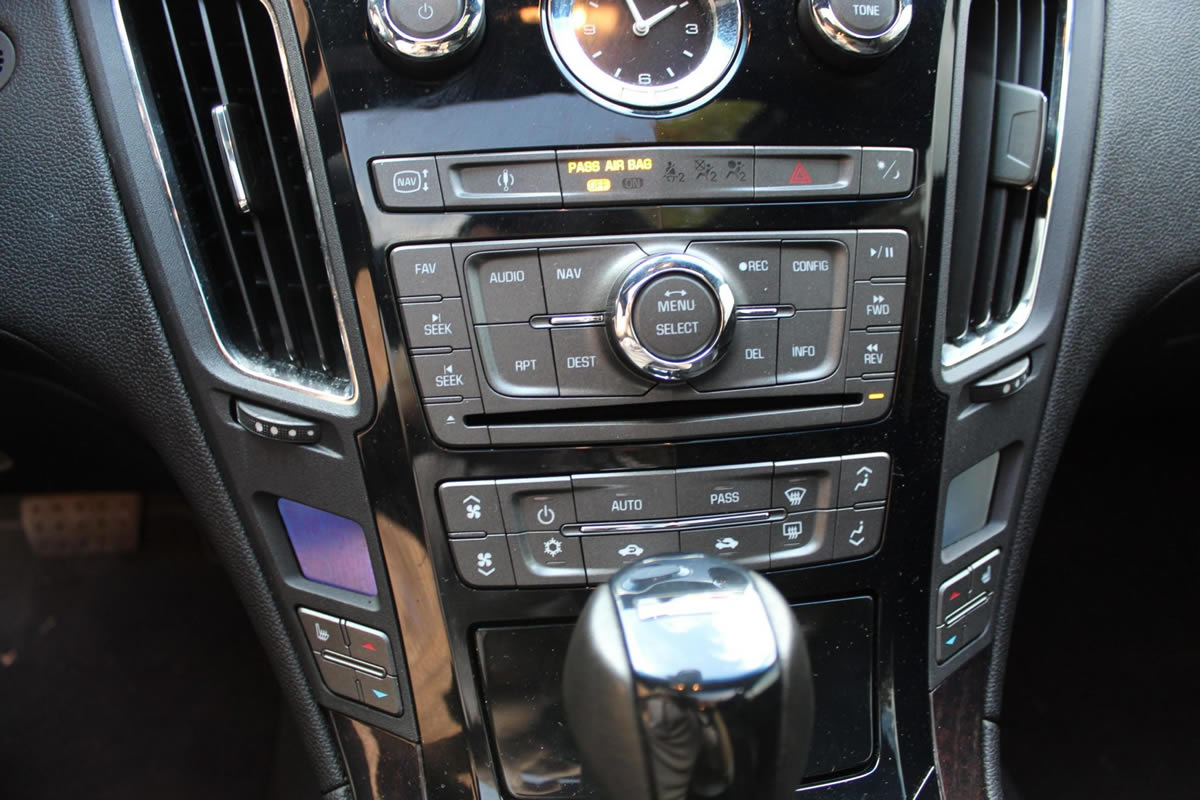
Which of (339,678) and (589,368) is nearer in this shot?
(589,368)

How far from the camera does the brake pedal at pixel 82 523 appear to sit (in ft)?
7.14

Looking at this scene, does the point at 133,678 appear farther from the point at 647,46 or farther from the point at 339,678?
the point at 647,46

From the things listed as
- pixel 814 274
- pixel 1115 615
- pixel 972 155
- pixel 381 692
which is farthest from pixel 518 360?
pixel 1115 615

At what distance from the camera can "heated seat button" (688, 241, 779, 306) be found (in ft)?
2.80

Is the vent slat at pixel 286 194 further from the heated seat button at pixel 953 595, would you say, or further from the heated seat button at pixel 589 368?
the heated seat button at pixel 953 595

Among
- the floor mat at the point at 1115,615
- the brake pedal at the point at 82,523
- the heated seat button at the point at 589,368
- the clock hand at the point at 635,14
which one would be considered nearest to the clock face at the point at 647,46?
the clock hand at the point at 635,14

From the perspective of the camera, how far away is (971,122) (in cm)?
97

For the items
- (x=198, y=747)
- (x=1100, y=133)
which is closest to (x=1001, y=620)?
(x=1100, y=133)

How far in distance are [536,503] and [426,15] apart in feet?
1.42

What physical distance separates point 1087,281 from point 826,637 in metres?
0.47

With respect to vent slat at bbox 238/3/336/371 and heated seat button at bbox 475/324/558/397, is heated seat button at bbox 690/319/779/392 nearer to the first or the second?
heated seat button at bbox 475/324/558/397

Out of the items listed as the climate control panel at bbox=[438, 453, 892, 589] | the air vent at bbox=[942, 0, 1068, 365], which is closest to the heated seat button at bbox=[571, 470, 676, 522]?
the climate control panel at bbox=[438, 453, 892, 589]

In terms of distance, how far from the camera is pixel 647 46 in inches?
32.3

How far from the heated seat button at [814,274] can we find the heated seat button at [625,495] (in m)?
0.20
